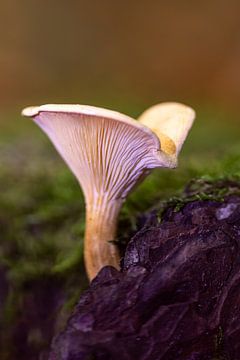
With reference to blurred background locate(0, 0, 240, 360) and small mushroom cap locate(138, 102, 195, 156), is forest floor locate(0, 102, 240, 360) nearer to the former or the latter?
small mushroom cap locate(138, 102, 195, 156)

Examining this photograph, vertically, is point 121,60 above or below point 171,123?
below

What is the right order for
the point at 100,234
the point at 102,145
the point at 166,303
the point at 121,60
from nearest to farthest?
the point at 166,303 → the point at 102,145 → the point at 100,234 → the point at 121,60

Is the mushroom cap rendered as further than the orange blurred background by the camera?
No

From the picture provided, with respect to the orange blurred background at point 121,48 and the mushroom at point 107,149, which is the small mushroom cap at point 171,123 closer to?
the mushroom at point 107,149

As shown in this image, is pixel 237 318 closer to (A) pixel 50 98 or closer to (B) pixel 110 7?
(A) pixel 50 98

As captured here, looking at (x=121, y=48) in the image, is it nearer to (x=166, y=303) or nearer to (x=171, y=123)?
(x=171, y=123)

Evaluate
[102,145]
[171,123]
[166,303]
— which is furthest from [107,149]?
[166,303]

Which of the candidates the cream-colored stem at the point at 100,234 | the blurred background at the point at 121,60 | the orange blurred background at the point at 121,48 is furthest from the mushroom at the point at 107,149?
the orange blurred background at the point at 121,48

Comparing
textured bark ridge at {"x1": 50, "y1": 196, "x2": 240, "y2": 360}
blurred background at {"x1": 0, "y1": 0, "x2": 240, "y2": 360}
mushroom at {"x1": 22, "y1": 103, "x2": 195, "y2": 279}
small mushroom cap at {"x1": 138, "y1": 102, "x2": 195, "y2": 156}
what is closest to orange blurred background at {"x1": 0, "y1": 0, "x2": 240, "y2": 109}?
blurred background at {"x1": 0, "y1": 0, "x2": 240, "y2": 360}
